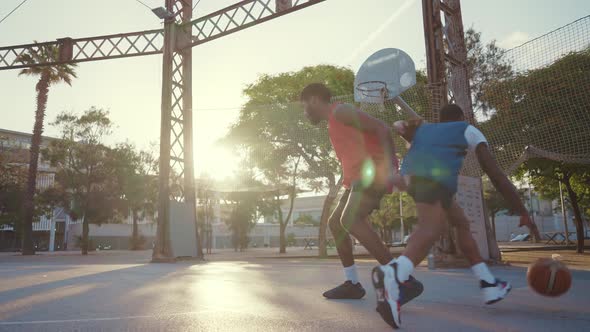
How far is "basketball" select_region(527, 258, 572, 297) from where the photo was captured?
2.97 m

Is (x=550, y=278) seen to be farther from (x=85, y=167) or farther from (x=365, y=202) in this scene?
(x=85, y=167)

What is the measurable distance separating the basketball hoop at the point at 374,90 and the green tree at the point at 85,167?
2753cm

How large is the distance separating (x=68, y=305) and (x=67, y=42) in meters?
14.1

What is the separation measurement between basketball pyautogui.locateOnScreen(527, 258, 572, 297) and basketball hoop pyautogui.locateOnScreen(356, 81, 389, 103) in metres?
5.88

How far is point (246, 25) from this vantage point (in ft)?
43.2

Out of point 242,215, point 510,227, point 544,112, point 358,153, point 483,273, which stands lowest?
point 483,273

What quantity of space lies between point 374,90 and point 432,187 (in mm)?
6163

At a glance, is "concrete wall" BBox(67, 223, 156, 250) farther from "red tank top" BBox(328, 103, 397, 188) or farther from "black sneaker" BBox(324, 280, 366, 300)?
"red tank top" BBox(328, 103, 397, 188)

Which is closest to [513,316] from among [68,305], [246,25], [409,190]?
[409,190]

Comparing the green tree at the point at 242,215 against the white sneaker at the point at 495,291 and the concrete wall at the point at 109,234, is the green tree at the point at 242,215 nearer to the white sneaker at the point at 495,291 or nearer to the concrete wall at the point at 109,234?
the concrete wall at the point at 109,234

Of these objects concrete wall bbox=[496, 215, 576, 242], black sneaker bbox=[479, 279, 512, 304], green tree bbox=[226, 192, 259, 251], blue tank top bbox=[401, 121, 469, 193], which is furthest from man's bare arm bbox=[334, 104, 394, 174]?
concrete wall bbox=[496, 215, 576, 242]

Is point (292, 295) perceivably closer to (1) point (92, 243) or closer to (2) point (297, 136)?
(2) point (297, 136)

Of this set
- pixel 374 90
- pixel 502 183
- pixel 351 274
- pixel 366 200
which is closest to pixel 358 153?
pixel 366 200

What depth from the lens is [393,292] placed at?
257cm
